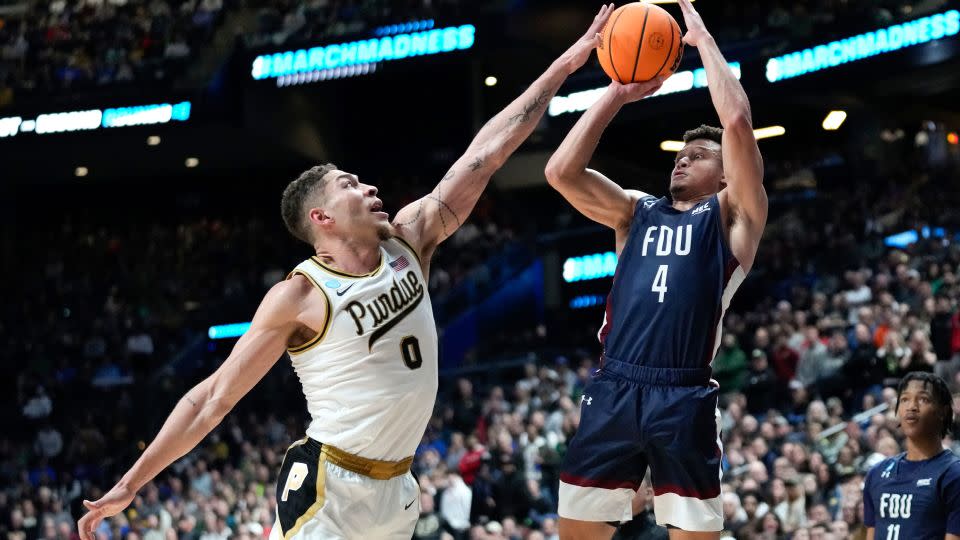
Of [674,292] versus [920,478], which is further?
[920,478]

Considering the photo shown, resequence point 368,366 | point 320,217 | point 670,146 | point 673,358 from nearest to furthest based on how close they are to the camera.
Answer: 1. point 368,366
2. point 320,217
3. point 673,358
4. point 670,146

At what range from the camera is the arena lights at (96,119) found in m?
23.3

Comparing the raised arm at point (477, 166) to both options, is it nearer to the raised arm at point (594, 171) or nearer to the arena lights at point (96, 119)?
the raised arm at point (594, 171)

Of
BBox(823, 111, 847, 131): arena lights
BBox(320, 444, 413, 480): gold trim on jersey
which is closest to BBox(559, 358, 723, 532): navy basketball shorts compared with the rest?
BBox(320, 444, 413, 480): gold trim on jersey

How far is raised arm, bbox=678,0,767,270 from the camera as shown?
5.01m

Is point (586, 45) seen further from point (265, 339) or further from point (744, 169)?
point (265, 339)

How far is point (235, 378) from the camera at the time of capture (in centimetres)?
464

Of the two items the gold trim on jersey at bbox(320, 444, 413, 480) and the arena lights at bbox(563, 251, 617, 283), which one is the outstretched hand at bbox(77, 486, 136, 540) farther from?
the arena lights at bbox(563, 251, 617, 283)

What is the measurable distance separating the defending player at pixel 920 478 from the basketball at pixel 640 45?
1.99m

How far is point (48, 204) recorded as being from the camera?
28.8 meters

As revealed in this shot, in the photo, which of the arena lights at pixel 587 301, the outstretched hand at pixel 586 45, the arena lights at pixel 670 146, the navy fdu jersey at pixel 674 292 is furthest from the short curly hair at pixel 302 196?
the arena lights at pixel 670 146

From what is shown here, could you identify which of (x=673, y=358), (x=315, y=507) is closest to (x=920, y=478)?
(x=673, y=358)

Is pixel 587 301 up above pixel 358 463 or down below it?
above

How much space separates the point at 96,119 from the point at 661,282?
2025 centimetres
